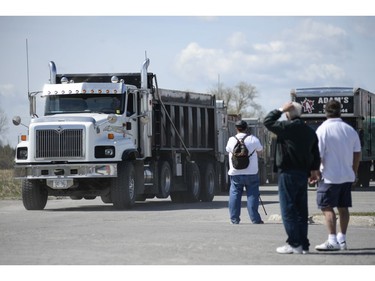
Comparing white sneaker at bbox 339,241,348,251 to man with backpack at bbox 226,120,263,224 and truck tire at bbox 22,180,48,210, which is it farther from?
truck tire at bbox 22,180,48,210

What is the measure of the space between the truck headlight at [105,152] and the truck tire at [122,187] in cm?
33

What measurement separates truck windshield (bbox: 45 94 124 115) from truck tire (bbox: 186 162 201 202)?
189 inches

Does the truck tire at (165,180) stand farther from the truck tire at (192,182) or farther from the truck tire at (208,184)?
the truck tire at (208,184)

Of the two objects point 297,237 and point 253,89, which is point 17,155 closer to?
point 297,237

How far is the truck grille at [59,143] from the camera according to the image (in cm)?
2384

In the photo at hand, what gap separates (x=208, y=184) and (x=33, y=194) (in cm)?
724

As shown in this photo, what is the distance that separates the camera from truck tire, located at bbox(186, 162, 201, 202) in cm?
2903

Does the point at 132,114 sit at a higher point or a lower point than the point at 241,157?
higher

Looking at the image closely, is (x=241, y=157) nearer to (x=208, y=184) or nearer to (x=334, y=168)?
(x=334, y=168)

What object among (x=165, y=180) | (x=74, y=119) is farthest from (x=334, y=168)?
(x=165, y=180)

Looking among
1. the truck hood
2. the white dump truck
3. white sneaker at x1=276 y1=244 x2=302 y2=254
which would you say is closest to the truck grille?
the white dump truck

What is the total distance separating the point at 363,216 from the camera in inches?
733

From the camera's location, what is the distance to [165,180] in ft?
89.1

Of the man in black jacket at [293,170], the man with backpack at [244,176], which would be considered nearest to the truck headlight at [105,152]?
the man with backpack at [244,176]
